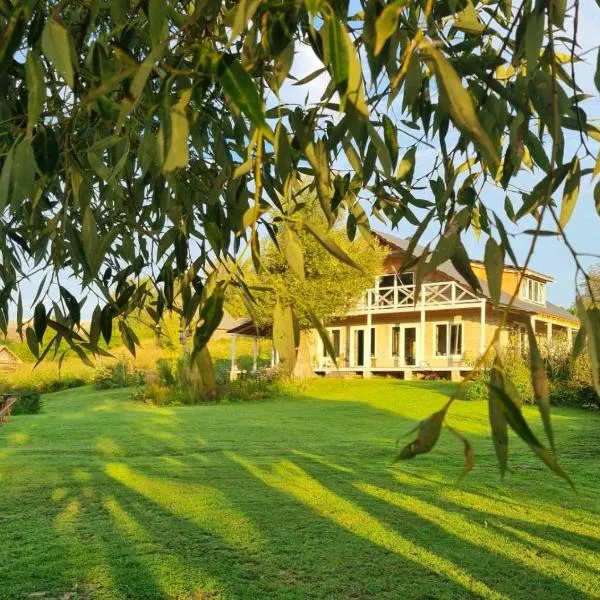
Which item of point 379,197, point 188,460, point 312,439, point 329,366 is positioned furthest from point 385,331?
point 379,197

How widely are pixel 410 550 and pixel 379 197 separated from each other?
2.83m

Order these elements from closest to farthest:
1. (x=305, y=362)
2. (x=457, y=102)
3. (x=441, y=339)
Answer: (x=457, y=102) < (x=305, y=362) < (x=441, y=339)

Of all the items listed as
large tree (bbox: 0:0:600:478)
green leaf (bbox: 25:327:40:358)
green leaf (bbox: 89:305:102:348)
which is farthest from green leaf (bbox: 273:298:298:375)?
green leaf (bbox: 25:327:40:358)

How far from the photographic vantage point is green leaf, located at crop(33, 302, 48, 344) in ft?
6.12

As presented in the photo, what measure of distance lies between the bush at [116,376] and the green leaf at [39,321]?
2250 centimetres

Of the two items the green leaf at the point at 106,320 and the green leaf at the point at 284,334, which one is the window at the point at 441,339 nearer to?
the green leaf at the point at 106,320

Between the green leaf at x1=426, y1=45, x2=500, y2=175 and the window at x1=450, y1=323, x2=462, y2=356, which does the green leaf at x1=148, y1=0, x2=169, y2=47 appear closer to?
the green leaf at x1=426, y1=45, x2=500, y2=175

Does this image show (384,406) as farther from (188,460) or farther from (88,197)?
(88,197)

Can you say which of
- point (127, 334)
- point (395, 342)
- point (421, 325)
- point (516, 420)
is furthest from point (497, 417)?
point (395, 342)

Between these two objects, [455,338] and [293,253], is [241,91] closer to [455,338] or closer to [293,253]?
[293,253]

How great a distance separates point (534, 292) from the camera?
2559cm

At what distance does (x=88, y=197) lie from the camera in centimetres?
165

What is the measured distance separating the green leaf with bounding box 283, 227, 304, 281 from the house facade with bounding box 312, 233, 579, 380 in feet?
69.8

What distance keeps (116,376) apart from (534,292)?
49.8ft
